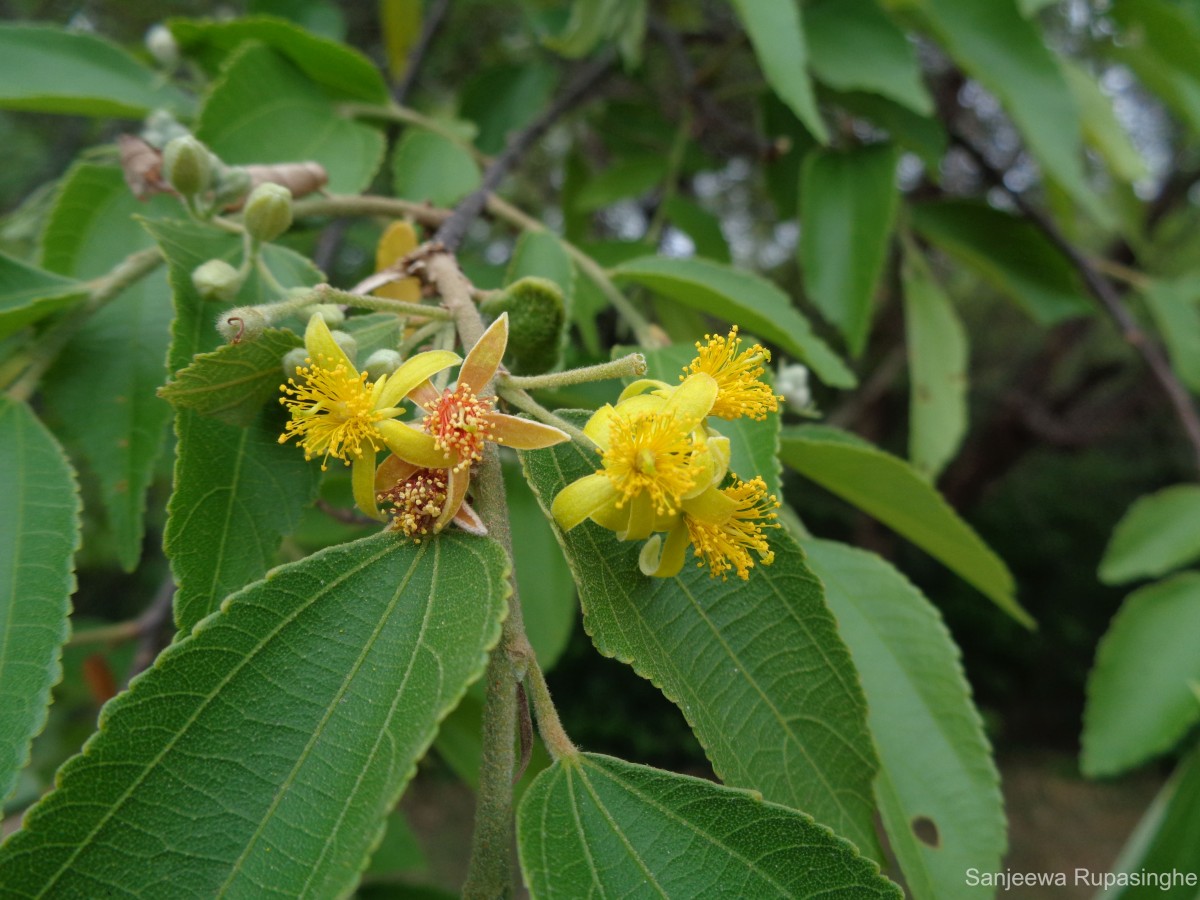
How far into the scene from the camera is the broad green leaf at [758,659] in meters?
0.66

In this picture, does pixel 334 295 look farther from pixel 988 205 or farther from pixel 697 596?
pixel 988 205

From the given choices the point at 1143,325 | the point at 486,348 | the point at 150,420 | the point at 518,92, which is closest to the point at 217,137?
the point at 150,420

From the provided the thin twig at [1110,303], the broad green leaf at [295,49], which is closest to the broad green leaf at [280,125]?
the broad green leaf at [295,49]

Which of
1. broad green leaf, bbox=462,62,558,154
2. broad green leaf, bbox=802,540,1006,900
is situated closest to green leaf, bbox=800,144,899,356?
broad green leaf, bbox=802,540,1006,900

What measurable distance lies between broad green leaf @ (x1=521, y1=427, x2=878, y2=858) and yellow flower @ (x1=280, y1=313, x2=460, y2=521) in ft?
0.30

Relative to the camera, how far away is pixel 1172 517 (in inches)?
60.4

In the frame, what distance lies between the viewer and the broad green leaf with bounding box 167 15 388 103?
3.84 feet

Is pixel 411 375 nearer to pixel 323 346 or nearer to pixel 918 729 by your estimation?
pixel 323 346

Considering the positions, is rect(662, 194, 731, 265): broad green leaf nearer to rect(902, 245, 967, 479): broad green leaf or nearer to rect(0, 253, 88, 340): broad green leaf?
rect(902, 245, 967, 479): broad green leaf

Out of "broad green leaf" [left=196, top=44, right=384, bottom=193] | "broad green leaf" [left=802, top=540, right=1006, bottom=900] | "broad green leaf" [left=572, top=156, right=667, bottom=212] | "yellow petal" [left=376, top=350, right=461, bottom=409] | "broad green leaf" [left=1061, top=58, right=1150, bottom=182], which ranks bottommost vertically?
"broad green leaf" [left=802, top=540, right=1006, bottom=900]

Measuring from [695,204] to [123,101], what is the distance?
3.28 ft

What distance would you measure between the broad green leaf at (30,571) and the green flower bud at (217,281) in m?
0.20

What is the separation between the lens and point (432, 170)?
1194 millimetres

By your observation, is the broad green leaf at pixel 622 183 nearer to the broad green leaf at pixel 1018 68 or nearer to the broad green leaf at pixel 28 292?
the broad green leaf at pixel 1018 68
